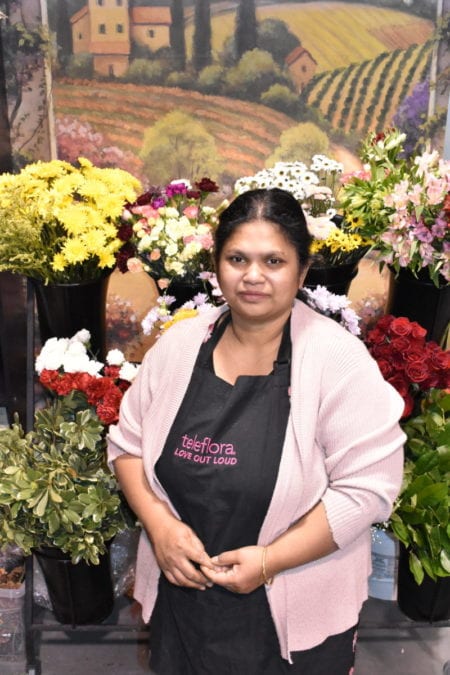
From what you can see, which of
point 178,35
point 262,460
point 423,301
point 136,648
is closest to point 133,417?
point 262,460

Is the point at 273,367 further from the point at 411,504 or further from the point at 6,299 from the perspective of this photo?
the point at 6,299

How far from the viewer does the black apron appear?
1.48m

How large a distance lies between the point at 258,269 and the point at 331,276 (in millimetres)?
845

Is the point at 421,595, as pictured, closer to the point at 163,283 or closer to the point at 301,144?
the point at 163,283

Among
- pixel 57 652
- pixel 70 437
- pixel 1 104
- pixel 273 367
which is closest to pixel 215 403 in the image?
pixel 273 367

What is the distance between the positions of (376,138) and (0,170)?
1.38 metres

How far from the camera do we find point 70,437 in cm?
214

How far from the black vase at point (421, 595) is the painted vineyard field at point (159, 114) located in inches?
60.8

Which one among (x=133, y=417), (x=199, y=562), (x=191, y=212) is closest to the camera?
(x=199, y=562)

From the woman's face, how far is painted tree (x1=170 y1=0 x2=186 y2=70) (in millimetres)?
1480

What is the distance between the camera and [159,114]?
9.09ft

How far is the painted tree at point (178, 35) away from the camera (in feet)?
8.59

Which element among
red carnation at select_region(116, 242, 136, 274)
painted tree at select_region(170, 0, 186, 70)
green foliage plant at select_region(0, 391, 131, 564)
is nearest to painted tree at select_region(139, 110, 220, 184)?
painted tree at select_region(170, 0, 186, 70)

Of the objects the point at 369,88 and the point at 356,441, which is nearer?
the point at 356,441
